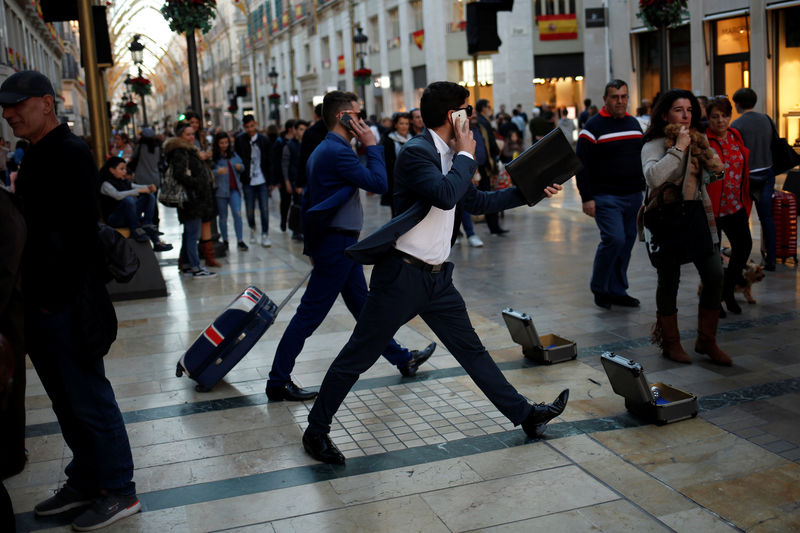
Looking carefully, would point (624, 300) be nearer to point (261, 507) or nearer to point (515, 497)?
point (515, 497)

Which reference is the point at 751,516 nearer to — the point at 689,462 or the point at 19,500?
the point at 689,462

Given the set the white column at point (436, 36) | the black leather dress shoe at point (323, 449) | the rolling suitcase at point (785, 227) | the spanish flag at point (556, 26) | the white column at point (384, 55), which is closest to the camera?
the black leather dress shoe at point (323, 449)

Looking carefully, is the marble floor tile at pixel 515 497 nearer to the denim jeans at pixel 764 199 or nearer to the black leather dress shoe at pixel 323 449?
the black leather dress shoe at pixel 323 449

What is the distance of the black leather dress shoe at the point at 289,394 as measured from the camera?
5.42 meters

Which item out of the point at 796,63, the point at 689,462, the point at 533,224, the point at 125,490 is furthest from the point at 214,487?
the point at 796,63

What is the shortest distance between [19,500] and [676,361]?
420 cm

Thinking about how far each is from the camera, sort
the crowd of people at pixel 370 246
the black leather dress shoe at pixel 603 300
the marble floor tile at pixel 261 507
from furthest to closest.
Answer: the black leather dress shoe at pixel 603 300
the marble floor tile at pixel 261 507
the crowd of people at pixel 370 246

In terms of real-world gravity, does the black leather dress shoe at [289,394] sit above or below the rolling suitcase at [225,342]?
below

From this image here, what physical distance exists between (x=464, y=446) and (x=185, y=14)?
36.9ft

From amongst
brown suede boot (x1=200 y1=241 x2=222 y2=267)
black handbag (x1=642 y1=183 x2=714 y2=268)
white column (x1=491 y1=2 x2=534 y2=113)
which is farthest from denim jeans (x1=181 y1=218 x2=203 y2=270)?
white column (x1=491 y1=2 x2=534 y2=113)

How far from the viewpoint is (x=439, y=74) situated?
127ft

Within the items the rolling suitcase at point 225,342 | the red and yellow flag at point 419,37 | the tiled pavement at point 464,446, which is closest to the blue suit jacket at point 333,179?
the rolling suitcase at point 225,342

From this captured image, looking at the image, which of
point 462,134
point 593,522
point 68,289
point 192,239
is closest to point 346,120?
point 462,134

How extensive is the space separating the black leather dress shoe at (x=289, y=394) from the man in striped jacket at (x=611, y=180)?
3258mm
